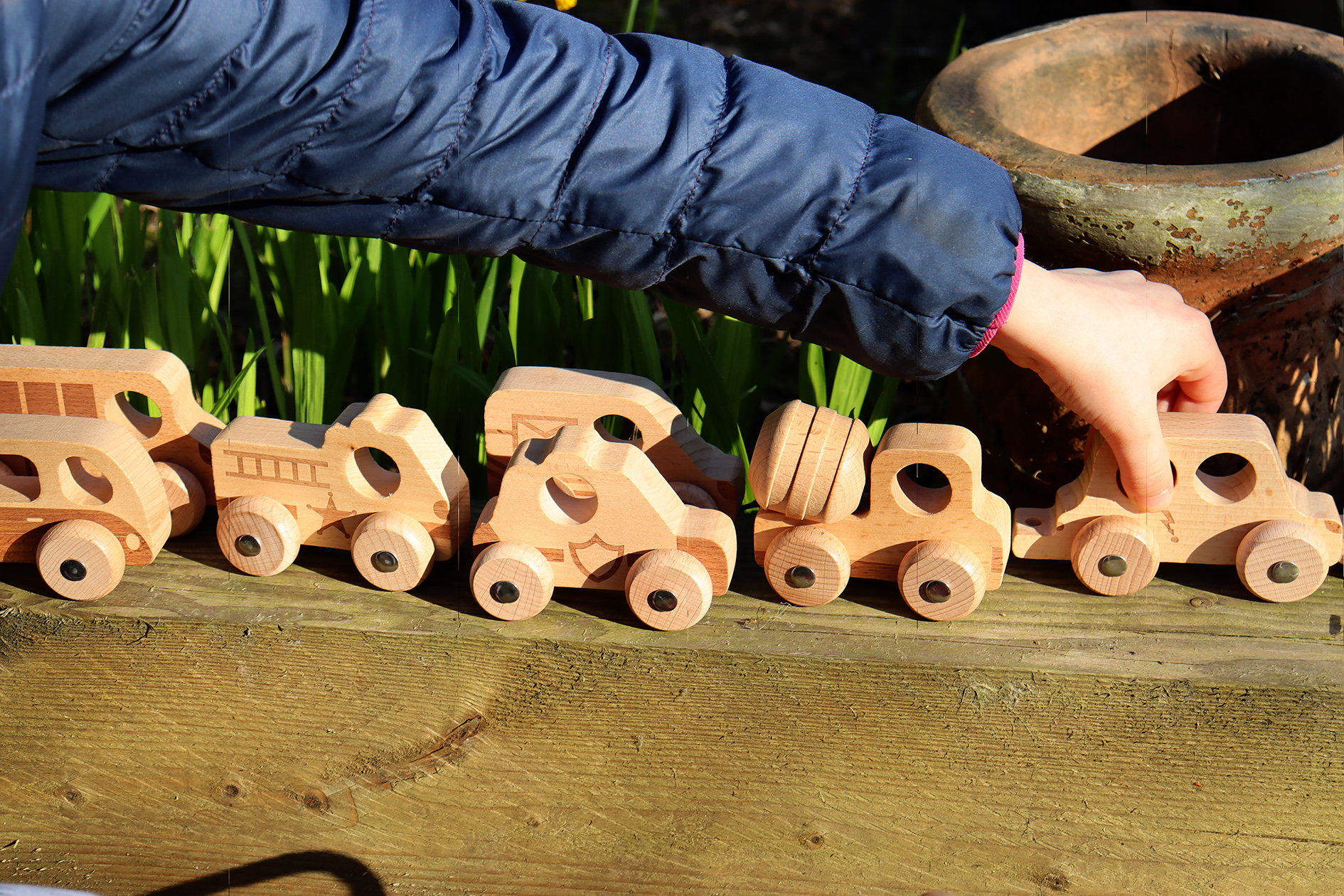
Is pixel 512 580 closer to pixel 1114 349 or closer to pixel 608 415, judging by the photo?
pixel 608 415

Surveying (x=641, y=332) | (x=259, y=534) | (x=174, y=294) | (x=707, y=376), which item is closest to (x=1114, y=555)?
(x=707, y=376)

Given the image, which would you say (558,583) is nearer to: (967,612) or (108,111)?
(967,612)

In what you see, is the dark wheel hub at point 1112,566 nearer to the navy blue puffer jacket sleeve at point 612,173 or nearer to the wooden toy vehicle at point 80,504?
the navy blue puffer jacket sleeve at point 612,173

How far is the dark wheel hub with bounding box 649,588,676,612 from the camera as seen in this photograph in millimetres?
959

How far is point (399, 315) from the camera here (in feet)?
4.74

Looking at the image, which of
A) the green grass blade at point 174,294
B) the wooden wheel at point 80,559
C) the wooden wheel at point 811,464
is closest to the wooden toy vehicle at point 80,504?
the wooden wheel at point 80,559

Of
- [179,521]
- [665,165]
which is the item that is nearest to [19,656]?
[179,521]

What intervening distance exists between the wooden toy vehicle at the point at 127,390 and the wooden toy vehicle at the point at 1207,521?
81cm

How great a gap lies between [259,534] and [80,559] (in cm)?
16

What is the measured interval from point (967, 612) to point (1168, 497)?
20cm

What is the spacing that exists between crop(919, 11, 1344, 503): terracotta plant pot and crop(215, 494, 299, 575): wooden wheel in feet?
2.62

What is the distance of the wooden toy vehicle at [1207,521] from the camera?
0.95 m

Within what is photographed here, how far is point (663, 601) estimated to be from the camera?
0.96 metres

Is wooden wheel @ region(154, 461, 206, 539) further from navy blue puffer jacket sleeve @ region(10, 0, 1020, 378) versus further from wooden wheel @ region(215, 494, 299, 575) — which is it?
→ navy blue puffer jacket sleeve @ region(10, 0, 1020, 378)
